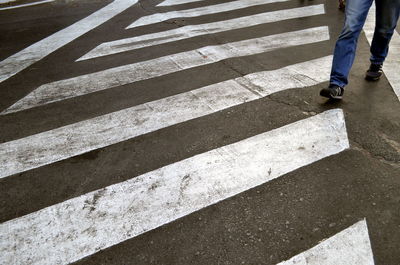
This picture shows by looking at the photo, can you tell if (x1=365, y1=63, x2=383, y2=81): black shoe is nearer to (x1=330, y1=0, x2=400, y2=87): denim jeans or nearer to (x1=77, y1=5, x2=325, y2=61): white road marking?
(x1=330, y1=0, x2=400, y2=87): denim jeans

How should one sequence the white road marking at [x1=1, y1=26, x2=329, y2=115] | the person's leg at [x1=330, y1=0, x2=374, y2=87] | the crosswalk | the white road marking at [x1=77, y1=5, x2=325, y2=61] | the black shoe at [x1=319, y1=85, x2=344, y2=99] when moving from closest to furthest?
the crosswalk
the person's leg at [x1=330, y1=0, x2=374, y2=87]
the black shoe at [x1=319, y1=85, x2=344, y2=99]
the white road marking at [x1=1, y1=26, x2=329, y2=115]
the white road marking at [x1=77, y1=5, x2=325, y2=61]

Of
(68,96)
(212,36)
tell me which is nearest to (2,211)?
(68,96)

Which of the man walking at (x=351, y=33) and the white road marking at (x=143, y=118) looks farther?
the man walking at (x=351, y=33)

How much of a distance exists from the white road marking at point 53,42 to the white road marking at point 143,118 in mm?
1990

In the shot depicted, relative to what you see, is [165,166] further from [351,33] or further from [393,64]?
[393,64]

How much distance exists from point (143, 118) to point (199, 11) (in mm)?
4434

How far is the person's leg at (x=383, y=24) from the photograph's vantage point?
370cm

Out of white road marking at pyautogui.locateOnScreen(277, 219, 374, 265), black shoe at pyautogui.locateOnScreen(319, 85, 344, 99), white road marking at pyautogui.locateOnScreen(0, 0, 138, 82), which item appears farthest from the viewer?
white road marking at pyautogui.locateOnScreen(0, 0, 138, 82)

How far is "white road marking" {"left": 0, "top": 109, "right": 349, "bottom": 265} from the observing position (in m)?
2.21

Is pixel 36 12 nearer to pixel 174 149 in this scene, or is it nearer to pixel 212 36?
pixel 212 36

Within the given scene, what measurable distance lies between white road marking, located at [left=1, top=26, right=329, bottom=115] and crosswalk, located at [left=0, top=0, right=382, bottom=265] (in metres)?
0.01

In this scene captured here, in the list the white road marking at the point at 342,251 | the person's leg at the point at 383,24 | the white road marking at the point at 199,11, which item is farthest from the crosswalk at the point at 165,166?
the white road marking at the point at 199,11

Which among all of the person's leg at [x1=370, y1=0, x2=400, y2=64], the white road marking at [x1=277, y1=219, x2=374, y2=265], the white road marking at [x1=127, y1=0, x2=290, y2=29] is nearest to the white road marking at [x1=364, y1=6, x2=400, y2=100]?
the person's leg at [x1=370, y1=0, x2=400, y2=64]

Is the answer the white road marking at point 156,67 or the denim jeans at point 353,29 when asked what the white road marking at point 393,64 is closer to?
the denim jeans at point 353,29
